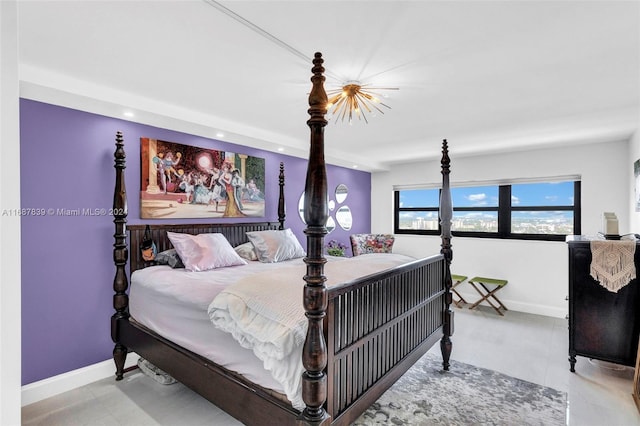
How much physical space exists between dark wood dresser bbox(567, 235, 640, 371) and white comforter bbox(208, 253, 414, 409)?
2.26m

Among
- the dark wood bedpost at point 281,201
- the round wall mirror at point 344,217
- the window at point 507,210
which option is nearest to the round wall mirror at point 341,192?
the round wall mirror at point 344,217

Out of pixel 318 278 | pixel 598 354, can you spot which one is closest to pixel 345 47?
pixel 318 278

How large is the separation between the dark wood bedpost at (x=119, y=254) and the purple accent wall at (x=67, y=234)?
0.14 metres

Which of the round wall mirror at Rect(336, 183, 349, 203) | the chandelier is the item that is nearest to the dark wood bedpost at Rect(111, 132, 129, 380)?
the chandelier

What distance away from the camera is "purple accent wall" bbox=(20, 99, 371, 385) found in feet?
7.91

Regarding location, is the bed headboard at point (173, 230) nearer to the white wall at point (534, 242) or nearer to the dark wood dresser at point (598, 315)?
the white wall at point (534, 242)

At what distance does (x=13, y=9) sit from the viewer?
850mm

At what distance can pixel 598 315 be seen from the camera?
279 cm

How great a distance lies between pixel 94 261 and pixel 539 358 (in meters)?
4.17

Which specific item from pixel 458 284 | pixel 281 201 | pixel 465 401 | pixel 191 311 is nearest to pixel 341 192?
pixel 281 201

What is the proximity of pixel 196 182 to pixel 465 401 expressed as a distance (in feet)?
10.2

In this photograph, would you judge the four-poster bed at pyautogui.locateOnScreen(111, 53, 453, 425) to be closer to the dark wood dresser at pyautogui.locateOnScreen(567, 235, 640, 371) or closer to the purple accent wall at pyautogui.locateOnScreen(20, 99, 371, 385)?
the purple accent wall at pyautogui.locateOnScreen(20, 99, 371, 385)

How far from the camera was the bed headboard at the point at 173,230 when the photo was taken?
9.52 feet

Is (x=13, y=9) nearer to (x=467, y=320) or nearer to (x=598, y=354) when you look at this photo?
(x=598, y=354)
